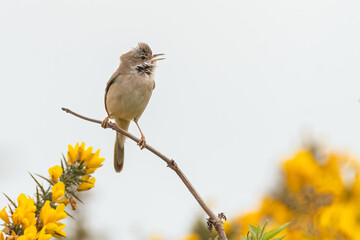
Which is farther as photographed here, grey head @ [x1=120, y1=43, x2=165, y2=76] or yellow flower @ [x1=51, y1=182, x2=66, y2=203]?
grey head @ [x1=120, y1=43, x2=165, y2=76]

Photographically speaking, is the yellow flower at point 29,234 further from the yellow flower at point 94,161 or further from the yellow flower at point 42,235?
the yellow flower at point 94,161

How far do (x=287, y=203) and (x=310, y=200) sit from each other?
3.48 ft

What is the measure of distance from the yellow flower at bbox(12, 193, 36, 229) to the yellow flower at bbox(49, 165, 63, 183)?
25 centimetres

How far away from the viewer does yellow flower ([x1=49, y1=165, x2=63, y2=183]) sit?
94.7 inches

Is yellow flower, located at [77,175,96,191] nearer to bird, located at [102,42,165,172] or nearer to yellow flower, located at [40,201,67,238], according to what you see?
yellow flower, located at [40,201,67,238]

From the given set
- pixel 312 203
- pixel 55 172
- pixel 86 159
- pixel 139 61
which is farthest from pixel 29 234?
pixel 139 61

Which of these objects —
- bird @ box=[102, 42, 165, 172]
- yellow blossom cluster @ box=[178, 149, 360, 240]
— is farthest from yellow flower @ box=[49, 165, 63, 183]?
bird @ box=[102, 42, 165, 172]

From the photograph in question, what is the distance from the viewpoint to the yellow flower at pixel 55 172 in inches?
94.7

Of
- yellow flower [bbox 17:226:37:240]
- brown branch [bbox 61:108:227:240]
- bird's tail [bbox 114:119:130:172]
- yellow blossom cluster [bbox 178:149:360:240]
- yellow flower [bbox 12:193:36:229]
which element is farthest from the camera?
bird's tail [bbox 114:119:130:172]

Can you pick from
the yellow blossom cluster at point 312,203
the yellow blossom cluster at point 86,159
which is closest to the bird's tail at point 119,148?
the yellow blossom cluster at point 312,203

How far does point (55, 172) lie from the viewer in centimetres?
241

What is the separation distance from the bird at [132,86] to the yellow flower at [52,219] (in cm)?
411

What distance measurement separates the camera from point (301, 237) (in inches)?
138

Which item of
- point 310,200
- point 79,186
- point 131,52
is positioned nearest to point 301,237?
point 310,200
